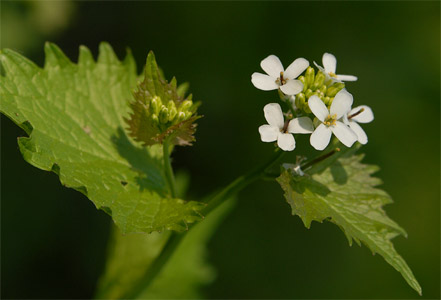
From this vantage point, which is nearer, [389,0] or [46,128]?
[46,128]

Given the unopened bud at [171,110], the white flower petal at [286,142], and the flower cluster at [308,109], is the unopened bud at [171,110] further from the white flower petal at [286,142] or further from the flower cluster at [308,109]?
the white flower petal at [286,142]

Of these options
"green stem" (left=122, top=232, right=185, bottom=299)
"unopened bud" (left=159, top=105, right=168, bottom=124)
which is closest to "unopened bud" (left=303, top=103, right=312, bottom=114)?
"unopened bud" (left=159, top=105, right=168, bottom=124)

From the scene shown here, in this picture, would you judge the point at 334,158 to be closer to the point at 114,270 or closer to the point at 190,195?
→ the point at 114,270

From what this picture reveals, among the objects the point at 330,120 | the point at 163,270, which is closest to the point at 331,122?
the point at 330,120

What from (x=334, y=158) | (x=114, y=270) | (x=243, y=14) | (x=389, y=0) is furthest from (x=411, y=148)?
(x=114, y=270)

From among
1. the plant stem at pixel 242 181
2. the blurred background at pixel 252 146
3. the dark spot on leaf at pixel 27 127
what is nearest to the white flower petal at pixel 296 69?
the plant stem at pixel 242 181

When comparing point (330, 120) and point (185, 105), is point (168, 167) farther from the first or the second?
point (330, 120)

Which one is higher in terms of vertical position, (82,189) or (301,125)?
(82,189)
